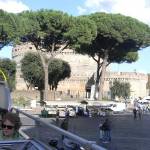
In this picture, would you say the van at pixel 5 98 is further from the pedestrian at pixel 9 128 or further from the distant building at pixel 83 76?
the distant building at pixel 83 76

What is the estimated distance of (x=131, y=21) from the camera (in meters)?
71.1

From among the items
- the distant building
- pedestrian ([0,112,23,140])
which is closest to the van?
pedestrian ([0,112,23,140])

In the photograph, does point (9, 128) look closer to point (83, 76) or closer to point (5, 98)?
point (5, 98)

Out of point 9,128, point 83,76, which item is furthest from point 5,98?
point 83,76

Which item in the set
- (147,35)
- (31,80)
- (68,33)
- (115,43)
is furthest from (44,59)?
(31,80)

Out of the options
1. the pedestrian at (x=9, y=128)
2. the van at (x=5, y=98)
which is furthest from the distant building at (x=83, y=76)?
the pedestrian at (x=9, y=128)

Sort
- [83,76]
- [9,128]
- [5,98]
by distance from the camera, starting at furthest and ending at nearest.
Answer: [83,76] → [5,98] → [9,128]

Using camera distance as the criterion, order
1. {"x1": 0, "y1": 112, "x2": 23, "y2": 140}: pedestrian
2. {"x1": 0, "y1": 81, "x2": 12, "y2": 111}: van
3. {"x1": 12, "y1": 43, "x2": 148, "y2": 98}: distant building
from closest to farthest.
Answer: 1. {"x1": 0, "y1": 112, "x2": 23, "y2": 140}: pedestrian
2. {"x1": 0, "y1": 81, "x2": 12, "y2": 111}: van
3. {"x1": 12, "y1": 43, "x2": 148, "y2": 98}: distant building

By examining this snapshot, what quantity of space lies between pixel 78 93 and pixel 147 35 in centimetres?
4523

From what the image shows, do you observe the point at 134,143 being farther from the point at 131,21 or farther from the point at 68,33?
the point at 131,21

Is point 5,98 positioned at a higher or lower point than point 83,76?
lower

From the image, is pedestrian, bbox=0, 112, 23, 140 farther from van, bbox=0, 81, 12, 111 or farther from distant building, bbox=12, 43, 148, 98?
distant building, bbox=12, 43, 148, 98

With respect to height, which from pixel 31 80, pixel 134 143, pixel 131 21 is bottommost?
pixel 134 143

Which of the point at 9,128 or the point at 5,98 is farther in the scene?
the point at 5,98
